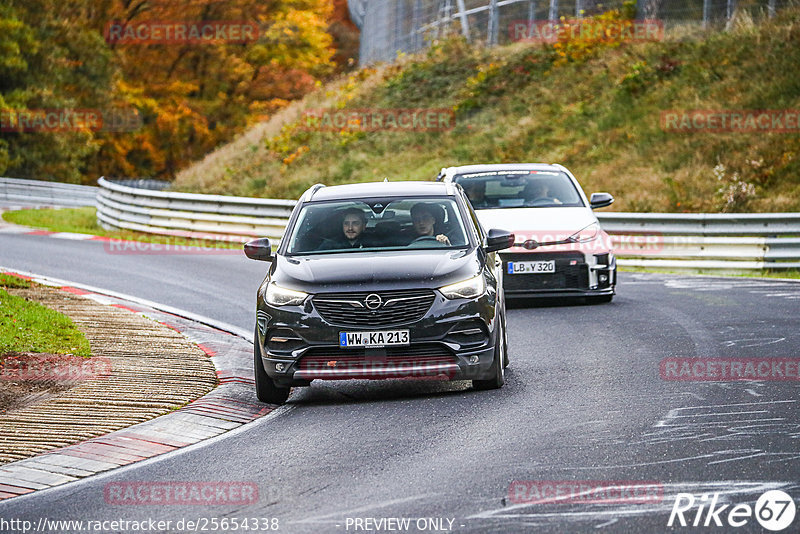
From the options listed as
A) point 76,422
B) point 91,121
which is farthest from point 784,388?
point 91,121

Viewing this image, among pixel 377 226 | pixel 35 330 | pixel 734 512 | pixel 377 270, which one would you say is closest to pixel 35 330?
pixel 35 330

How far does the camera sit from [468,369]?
31.1 ft

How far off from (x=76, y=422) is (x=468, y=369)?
115 inches

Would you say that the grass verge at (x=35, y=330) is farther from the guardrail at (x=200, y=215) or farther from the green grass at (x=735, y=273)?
the guardrail at (x=200, y=215)

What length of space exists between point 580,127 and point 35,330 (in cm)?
2292

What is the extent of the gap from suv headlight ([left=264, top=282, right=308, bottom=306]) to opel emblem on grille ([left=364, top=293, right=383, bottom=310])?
503 millimetres

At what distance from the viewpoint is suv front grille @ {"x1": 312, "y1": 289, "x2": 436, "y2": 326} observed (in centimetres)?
939

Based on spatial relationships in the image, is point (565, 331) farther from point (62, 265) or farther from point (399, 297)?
point (62, 265)

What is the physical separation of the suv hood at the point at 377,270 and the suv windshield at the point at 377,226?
0.22 m

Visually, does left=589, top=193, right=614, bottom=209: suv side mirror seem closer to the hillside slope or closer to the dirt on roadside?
the dirt on roadside

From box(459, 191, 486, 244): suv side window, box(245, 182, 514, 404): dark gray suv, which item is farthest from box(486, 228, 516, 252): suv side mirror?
box(245, 182, 514, 404): dark gray suv

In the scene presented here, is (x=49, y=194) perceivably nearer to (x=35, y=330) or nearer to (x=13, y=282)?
(x=13, y=282)

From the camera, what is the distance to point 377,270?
9.66m

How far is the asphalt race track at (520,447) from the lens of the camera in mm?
6273
